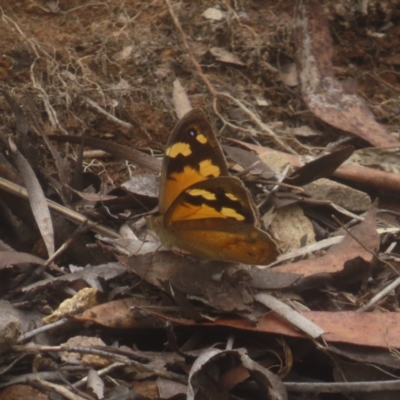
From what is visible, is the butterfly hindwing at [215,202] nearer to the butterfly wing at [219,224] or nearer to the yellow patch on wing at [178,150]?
the butterfly wing at [219,224]

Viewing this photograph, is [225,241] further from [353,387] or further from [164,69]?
[164,69]

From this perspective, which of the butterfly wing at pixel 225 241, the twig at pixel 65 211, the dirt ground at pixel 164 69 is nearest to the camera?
the butterfly wing at pixel 225 241

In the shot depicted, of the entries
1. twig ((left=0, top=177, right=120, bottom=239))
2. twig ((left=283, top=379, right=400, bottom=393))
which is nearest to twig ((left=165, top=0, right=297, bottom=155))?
twig ((left=0, top=177, right=120, bottom=239))

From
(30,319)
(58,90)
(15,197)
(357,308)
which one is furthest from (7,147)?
(357,308)

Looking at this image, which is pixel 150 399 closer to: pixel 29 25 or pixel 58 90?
pixel 58 90

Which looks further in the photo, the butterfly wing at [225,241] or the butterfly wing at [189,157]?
the butterfly wing at [189,157]

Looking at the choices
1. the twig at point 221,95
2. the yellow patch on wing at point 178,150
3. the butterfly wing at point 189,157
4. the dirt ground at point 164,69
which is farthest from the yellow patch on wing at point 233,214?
the twig at point 221,95
